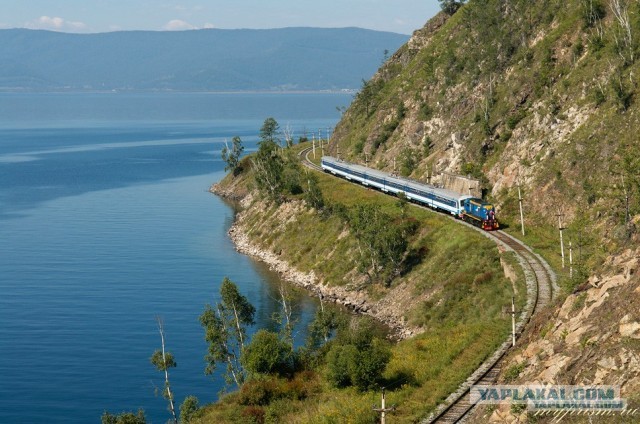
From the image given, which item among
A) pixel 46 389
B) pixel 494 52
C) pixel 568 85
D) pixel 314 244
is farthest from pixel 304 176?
pixel 46 389

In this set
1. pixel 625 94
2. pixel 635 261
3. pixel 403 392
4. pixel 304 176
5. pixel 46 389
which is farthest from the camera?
pixel 304 176

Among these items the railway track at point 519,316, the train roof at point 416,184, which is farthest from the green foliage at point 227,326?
the train roof at point 416,184

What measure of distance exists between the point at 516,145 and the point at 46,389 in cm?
5825

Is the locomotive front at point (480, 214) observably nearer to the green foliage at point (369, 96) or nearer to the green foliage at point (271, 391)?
the green foliage at point (271, 391)

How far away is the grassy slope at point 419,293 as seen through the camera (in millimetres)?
44531

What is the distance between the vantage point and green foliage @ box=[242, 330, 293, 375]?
170ft

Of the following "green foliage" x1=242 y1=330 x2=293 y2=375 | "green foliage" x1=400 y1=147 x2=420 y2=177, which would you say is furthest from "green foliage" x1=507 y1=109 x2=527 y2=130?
"green foliage" x1=242 y1=330 x2=293 y2=375

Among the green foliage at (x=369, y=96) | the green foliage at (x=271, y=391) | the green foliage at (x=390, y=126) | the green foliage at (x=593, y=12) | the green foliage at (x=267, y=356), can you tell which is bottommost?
the green foliage at (x=271, y=391)

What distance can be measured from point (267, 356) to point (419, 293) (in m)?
30.9

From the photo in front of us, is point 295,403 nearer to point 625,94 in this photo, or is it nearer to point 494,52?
point 625,94

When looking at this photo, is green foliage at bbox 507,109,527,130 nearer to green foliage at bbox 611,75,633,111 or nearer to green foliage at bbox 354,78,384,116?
green foliage at bbox 611,75,633,111

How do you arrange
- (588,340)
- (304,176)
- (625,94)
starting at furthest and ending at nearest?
1. (304,176)
2. (625,94)
3. (588,340)

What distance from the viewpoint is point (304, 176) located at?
128750 millimetres

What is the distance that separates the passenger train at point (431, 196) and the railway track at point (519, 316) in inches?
54.5
